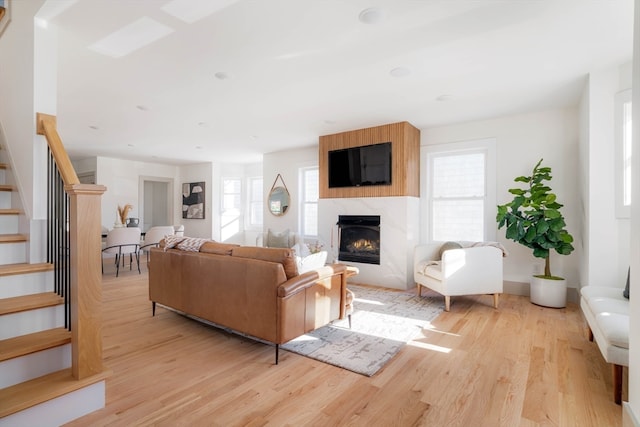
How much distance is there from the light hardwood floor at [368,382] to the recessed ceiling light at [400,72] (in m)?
2.57

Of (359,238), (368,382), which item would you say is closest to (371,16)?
(368,382)

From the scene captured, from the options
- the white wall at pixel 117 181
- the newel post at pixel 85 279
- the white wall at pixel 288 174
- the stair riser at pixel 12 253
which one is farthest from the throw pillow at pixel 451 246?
the white wall at pixel 117 181

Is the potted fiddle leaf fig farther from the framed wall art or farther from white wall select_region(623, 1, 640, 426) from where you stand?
the framed wall art

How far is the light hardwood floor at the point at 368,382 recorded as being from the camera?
1.78 meters

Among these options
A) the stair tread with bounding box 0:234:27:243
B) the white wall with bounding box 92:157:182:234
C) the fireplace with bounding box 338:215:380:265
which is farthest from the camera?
the white wall with bounding box 92:157:182:234

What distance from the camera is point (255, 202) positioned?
8.45 meters

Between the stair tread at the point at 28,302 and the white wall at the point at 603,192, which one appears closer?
the stair tread at the point at 28,302

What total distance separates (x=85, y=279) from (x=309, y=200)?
16.8 ft

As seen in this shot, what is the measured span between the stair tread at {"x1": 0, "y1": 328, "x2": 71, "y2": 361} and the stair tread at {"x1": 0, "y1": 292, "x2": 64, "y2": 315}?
0.16 metres

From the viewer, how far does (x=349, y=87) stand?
3504 millimetres

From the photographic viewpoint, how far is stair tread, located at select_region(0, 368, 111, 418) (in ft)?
4.86

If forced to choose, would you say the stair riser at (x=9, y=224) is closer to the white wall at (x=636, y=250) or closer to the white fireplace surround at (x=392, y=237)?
the white wall at (x=636, y=250)

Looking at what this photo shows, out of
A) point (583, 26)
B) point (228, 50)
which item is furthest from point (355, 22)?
point (583, 26)

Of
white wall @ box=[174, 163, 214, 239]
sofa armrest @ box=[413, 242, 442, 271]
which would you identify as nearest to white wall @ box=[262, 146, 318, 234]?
white wall @ box=[174, 163, 214, 239]
